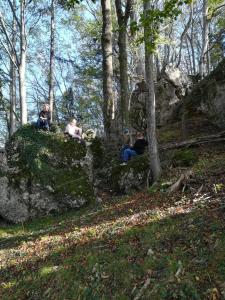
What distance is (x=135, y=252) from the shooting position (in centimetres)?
664

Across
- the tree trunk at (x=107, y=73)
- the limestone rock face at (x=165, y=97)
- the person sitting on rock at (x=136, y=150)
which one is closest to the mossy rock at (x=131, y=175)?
the person sitting on rock at (x=136, y=150)

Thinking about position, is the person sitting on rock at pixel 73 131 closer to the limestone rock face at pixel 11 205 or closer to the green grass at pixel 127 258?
the limestone rock face at pixel 11 205

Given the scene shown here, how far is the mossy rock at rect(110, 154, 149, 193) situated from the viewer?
1208 cm

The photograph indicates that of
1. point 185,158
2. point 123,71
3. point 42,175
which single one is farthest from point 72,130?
point 185,158

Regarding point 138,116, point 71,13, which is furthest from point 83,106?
point 138,116

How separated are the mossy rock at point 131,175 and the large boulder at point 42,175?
906 mm

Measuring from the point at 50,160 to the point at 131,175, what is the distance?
9.57 feet

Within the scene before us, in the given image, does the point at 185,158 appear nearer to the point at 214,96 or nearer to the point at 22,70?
the point at 214,96

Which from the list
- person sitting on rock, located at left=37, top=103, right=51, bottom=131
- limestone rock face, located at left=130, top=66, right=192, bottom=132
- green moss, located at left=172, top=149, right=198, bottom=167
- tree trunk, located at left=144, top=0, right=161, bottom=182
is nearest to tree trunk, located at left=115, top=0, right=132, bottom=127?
limestone rock face, located at left=130, top=66, right=192, bottom=132

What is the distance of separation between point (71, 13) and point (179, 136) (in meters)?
16.0

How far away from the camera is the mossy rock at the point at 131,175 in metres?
12.1

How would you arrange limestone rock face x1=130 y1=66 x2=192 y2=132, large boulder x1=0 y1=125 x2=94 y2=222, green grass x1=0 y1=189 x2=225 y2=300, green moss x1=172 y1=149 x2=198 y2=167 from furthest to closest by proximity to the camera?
limestone rock face x1=130 y1=66 x2=192 y2=132 → large boulder x1=0 y1=125 x2=94 y2=222 → green moss x1=172 y1=149 x2=198 y2=167 → green grass x1=0 y1=189 x2=225 y2=300

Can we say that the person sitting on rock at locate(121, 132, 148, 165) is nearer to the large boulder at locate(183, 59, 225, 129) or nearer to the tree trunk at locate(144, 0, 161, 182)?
the tree trunk at locate(144, 0, 161, 182)

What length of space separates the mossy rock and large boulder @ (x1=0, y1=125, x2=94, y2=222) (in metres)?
0.91
